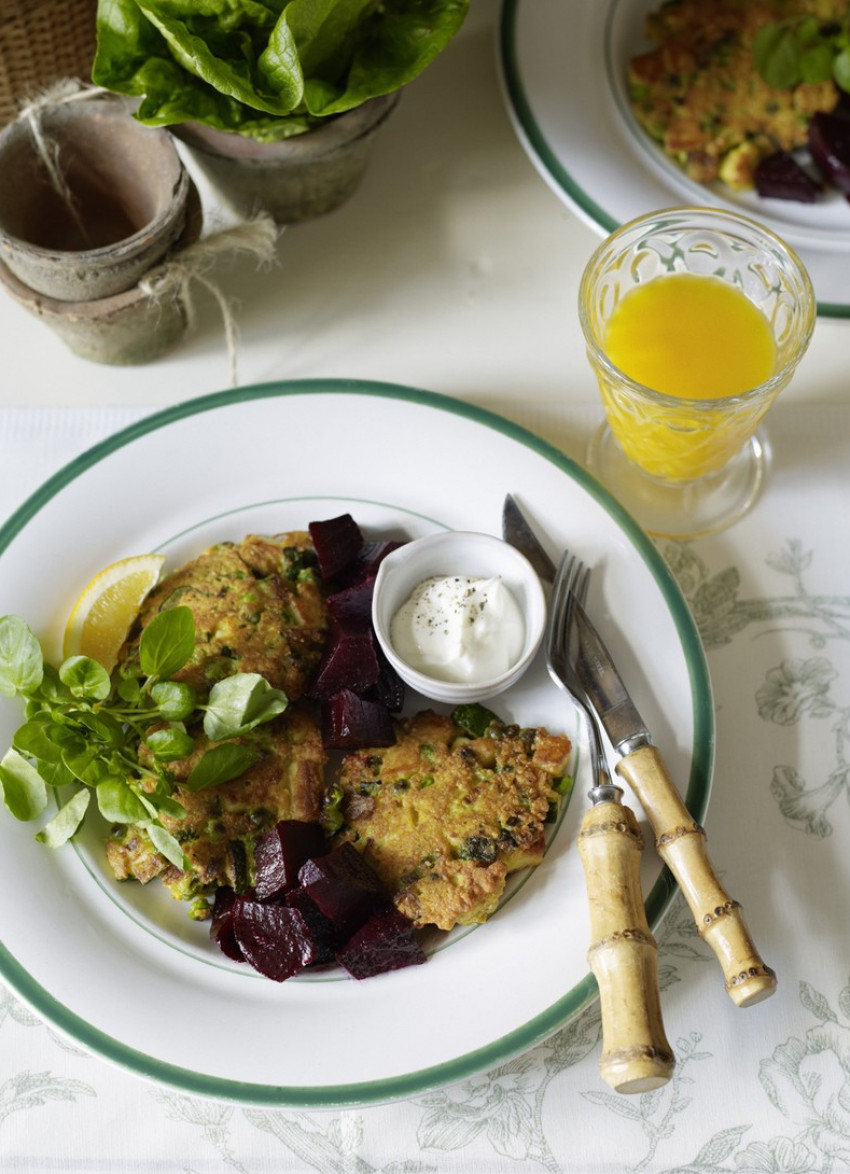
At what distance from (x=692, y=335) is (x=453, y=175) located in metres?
0.94

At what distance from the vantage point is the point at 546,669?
2377mm

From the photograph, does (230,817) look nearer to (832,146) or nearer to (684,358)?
(684,358)

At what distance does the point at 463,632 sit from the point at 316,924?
61cm

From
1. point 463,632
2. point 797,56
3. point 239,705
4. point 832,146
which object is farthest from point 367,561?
point 797,56

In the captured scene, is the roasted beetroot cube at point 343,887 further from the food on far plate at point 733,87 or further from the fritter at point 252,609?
the food on far plate at point 733,87

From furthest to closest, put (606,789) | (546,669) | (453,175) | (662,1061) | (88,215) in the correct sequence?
(453,175)
(88,215)
(546,669)
(606,789)
(662,1061)

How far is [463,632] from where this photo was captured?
87.6 inches

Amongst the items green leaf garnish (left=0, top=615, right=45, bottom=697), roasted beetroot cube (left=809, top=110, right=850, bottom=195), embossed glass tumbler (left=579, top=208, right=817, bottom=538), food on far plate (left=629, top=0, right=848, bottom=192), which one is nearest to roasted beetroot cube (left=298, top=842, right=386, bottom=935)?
green leaf garnish (left=0, top=615, right=45, bottom=697)

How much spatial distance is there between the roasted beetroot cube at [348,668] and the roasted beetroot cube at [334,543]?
176 millimetres

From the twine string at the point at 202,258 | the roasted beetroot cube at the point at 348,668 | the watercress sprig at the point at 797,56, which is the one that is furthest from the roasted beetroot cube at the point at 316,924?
the watercress sprig at the point at 797,56

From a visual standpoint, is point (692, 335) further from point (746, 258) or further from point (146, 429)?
point (146, 429)

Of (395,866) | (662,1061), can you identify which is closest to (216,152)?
(395,866)

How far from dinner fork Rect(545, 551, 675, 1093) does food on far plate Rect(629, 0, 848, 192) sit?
1.70 metres

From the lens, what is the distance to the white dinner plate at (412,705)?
202 centimetres
